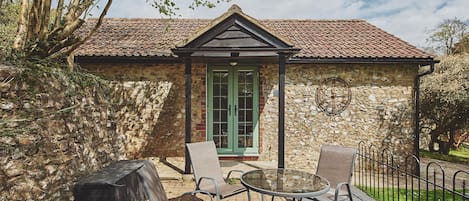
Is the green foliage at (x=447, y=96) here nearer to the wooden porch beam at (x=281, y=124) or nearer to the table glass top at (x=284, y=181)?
the wooden porch beam at (x=281, y=124)

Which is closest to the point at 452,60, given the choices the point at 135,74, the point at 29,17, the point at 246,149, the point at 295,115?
the point at 295,115

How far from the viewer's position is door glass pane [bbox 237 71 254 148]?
7.48m

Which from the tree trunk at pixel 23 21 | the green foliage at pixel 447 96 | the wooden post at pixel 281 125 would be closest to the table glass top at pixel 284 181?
the wooden post at pixel 281 125

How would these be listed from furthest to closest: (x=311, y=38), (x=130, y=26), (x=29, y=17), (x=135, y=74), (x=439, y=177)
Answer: (x=130, y=26) → (x=311, y=38) → (x=135, y=74) → (x=439, y=177) → (x=29, y=17)

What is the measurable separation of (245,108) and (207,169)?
3.41 meters

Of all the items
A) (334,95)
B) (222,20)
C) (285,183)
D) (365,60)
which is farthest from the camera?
(334,95)

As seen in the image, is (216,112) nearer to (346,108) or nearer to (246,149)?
(246,149)

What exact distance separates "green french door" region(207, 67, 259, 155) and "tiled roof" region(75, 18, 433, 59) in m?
1.49

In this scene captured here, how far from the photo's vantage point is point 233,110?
7461 millimetres

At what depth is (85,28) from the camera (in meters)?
A: 8.72

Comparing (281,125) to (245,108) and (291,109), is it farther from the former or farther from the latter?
(245,108)

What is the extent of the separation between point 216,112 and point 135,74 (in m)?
2.58

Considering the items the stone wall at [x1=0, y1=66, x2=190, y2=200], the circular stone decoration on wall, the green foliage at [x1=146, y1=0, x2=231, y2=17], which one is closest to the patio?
the stone wall at [x1=0, y1=66, x2=190, y2=200]

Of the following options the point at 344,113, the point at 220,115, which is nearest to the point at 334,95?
the point at 344,113
